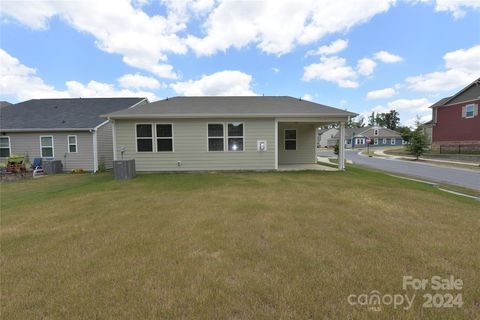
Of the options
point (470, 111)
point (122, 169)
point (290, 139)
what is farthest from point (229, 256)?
point (470, 111)

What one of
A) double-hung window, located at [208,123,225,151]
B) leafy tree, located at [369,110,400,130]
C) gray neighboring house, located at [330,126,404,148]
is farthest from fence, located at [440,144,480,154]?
leafy tree, located at [369,110,400,130]

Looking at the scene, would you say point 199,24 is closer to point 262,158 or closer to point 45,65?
point 262,158

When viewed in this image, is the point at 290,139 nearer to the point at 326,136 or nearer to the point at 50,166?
the point at 50,166

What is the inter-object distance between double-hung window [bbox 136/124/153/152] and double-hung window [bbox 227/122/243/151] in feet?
12.4

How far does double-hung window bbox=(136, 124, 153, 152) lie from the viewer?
11.0m

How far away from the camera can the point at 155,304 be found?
212cm

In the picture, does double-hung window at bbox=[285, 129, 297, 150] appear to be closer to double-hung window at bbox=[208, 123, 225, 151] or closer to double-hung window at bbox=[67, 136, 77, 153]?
double-hung window at bbox=[208, 123, 225, 151]

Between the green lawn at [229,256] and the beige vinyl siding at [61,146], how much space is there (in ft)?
26.9

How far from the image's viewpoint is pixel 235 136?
36.8 ft

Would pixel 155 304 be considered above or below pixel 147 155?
below

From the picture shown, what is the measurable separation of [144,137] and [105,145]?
201 inches

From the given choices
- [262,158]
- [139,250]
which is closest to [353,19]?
[262,158]

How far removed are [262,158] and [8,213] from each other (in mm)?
9018

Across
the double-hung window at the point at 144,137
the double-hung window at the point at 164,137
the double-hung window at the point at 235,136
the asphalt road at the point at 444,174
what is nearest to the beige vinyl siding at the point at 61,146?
the double-hung window at the point at 144,137
